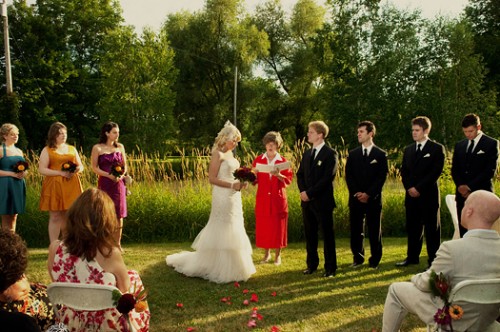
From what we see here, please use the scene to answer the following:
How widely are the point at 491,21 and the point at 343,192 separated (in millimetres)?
29219

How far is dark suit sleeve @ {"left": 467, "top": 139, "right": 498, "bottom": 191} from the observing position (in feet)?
22.6

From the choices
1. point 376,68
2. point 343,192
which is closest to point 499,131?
point 376,68

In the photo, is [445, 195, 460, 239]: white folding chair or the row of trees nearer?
[445, 195, 460, 239]: white folding chair

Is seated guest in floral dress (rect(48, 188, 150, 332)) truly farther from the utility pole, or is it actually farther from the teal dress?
the utility pole

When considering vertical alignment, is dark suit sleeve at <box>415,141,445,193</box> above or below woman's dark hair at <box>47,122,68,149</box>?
below

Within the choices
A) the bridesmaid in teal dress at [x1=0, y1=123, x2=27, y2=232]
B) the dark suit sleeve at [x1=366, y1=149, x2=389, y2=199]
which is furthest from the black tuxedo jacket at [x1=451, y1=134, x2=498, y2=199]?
the bridesmaid in teal dress at [x1=0, y1=123, x2=27, y2=232]

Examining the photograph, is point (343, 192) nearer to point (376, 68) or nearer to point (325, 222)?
point (325, 222)

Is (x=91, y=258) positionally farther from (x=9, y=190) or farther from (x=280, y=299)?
(x=9, y=190)

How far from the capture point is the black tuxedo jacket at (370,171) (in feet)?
23.4

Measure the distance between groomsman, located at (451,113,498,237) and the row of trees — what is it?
13698 millimetres

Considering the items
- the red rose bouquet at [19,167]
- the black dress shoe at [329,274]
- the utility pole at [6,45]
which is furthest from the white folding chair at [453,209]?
the utility pole at [6,45]

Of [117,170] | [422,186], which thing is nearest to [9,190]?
[117,170]

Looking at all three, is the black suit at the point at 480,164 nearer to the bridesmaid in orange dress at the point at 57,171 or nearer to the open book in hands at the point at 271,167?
the open book in hands at the point at 271,167

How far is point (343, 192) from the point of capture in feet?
34.0
